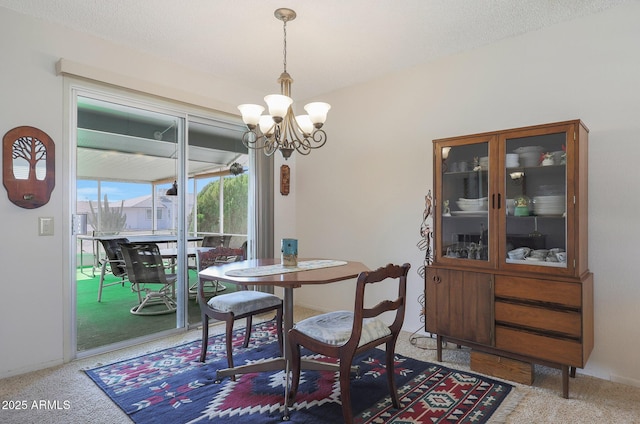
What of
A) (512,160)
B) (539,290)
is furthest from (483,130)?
(539,290)

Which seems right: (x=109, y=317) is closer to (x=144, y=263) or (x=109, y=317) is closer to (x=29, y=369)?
(x=144, y=263)

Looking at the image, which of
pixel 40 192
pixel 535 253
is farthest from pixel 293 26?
pixel 535 253

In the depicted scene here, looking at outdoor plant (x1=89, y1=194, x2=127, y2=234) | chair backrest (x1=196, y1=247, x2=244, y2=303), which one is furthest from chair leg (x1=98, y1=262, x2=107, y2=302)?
chair backrest (x1=196, y1=247, x2=244, y2=303)

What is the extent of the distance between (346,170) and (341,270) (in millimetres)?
1842

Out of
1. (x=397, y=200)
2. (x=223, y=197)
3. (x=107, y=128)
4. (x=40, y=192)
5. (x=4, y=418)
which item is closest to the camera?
(x=4, y=418)

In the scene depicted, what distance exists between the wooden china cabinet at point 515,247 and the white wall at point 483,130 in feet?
0.63

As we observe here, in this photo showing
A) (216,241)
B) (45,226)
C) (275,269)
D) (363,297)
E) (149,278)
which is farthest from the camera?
(216,241)

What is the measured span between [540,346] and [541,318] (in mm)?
177

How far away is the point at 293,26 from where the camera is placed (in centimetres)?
277

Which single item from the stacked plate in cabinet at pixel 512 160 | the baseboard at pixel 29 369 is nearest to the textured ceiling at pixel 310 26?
the stacked plate in cabinet at pixel 512 160

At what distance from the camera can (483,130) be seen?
307 cm

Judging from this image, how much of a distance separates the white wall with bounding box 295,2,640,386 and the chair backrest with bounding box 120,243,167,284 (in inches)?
64.8

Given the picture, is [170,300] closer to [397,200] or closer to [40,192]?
[40,192]

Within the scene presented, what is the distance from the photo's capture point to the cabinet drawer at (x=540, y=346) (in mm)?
2202
